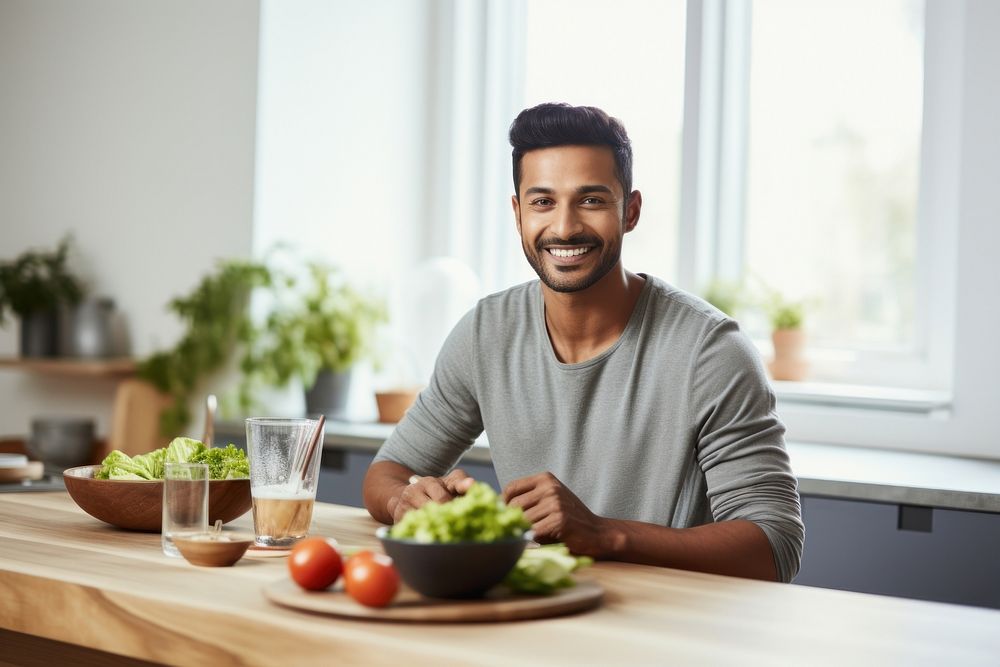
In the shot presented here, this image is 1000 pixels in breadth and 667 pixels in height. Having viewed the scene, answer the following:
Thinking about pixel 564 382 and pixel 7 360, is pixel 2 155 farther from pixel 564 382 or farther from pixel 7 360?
pixel 564 382

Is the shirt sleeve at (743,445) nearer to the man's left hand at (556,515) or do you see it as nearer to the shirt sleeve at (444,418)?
the man's left hand at (556,515)

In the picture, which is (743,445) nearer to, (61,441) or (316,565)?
(316,565)

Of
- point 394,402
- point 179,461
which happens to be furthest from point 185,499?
point 394,402

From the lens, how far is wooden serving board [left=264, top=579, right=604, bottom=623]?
1.15m

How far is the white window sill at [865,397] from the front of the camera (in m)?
3.15

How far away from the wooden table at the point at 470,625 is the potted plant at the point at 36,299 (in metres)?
2.53

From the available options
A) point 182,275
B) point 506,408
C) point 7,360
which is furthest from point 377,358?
point 506,408

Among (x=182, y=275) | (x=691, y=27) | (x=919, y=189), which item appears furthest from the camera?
(x=182, y=275)

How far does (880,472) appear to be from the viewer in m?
2.60

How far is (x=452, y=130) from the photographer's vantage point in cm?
403

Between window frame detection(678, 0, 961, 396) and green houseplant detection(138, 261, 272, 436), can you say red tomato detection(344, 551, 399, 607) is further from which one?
green houseplant detection(138, 261, 272, 436)

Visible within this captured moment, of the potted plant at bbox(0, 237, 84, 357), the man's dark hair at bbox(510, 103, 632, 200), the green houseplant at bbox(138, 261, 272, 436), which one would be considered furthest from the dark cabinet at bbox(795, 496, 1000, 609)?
the potted plant at bbox(0, 237, 84, 357)

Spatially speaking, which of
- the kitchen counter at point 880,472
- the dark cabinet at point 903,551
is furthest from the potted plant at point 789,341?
the dark cabinet at point 903,551

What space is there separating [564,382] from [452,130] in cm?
221
